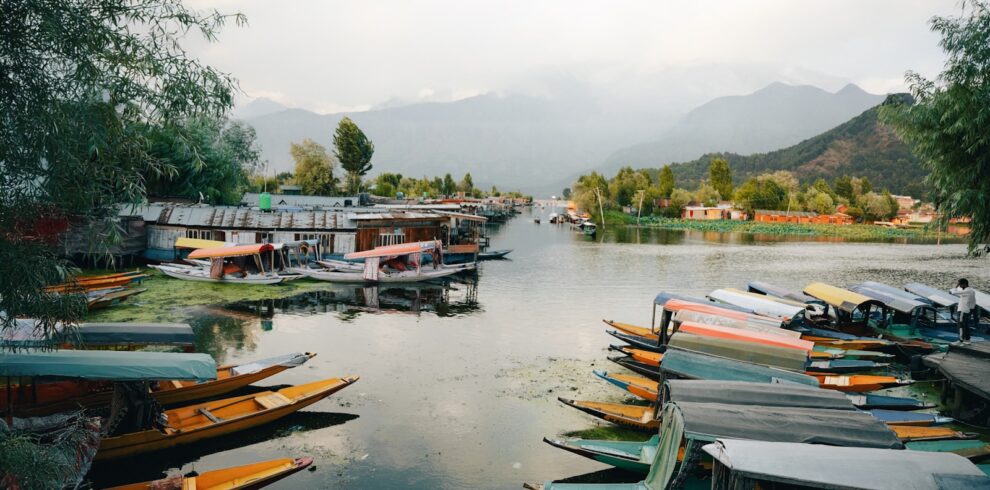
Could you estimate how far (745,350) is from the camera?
1262cm

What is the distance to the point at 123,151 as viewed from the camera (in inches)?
298

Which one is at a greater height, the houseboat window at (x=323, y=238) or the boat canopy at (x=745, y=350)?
the houseboat window at (x=323, y=238)

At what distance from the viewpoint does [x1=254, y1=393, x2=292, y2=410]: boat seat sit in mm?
12266

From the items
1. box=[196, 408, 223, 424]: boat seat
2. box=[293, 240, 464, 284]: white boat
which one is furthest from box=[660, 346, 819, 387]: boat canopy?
box=[293, 240, 464, 284]: white boat

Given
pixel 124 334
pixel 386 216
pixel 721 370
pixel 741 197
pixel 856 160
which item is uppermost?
pixel 856 160

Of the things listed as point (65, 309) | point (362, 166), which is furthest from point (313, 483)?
point (362, 166)

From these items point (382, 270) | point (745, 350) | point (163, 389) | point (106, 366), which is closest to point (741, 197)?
point (382, 270)

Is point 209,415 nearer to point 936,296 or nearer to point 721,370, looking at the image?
point 721,370

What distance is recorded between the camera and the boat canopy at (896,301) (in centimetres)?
1909

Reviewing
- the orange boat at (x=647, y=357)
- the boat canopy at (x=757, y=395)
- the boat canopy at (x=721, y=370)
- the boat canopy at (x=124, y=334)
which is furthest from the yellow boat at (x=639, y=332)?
the boat canopy at (x=124, y=334)

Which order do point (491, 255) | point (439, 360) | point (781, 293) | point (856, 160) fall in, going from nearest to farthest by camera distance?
point (439, 360)
point (781, 293)
point (491, 255)
point (856, 160)

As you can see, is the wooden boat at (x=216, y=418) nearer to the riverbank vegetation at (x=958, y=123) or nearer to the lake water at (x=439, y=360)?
the lake water at (x=439, y=360)

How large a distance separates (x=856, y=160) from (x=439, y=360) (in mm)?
187572

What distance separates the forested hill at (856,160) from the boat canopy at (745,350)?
550 feet
